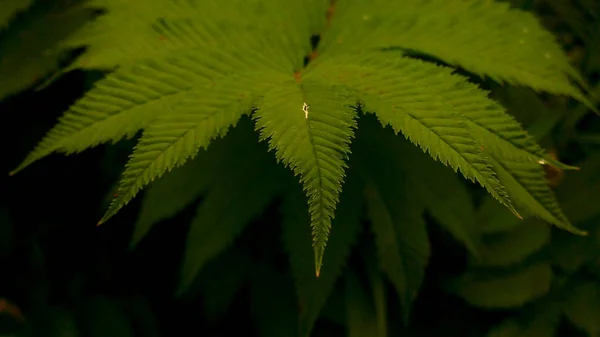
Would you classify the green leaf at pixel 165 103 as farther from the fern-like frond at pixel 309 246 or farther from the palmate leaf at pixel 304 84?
the fern-like frond at pixel 309 246

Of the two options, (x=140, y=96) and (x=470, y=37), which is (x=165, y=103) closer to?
(x=140, y=96)

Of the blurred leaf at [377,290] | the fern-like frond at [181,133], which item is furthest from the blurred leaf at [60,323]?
the blurred leaf at [377,290]

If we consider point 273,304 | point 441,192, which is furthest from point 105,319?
point 441,192

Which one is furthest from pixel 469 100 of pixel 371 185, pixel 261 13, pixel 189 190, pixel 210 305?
pixel 210 305

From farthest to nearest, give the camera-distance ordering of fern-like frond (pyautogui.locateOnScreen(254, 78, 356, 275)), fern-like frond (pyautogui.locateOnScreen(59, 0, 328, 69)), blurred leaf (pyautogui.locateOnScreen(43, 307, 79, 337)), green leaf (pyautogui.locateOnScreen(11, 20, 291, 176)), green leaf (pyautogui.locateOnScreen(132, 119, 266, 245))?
blurred leaf (pyautogui.locateOnScreen(43, 307, 79, 337)), green leaf (pyautogui.locateOnScreen(132, 119, 266, 245)), fern-like frond (pyautogui.locateOnScreen(59, 0, 328, 69)), green leaf (pyautogui.locateOnScreen(11, 20, 291, 176)), fern-like frond (pyautogui.locateOnScreen(254, 78, 356, 275))

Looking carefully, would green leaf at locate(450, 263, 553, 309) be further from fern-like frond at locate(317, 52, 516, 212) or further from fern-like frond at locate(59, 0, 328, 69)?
fern-like frond at locate(59, 0, 328, 69)

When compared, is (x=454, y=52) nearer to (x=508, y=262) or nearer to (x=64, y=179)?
(x=508, y=262)

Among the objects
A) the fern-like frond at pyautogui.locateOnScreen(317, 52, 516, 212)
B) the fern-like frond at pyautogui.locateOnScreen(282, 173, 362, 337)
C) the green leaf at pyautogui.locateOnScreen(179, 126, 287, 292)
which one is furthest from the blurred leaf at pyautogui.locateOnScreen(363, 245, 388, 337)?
the fern-like frond at pyautogui.locateOnScreen(317, 52, 516, 212)
